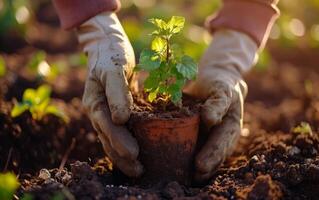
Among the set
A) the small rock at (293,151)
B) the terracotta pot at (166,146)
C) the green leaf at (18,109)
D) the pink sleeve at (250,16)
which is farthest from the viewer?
the green leaf at (18,109)

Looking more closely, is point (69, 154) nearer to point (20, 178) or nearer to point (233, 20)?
point (20, 178)

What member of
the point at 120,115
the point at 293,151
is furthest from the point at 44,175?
the point at 293,151

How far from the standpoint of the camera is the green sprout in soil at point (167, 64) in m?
2.27

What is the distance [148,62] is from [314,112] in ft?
4.44

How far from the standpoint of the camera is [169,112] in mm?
2354

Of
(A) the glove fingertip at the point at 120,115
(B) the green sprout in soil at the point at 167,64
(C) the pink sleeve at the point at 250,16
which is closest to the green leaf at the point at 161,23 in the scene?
(B) the green sprout in soil at the point at 167,64

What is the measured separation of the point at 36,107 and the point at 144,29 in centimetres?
176

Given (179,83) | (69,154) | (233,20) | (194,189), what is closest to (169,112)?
(179,83)

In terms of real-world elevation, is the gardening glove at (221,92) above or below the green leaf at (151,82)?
below

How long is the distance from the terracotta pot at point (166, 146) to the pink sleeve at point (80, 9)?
1.87 ft

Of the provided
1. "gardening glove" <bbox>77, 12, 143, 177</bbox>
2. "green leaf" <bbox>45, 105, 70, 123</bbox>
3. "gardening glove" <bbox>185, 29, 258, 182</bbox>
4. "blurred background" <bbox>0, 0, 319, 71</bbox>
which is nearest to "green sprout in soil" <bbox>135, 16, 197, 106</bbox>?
"gardening glove" <bbox>77, 12, 143, 177</bbox>

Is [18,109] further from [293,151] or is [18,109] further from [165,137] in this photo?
[293,151]

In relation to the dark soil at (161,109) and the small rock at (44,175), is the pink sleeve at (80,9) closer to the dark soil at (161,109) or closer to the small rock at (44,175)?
the dark soil at (161,109)

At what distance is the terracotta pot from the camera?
7.66ft
